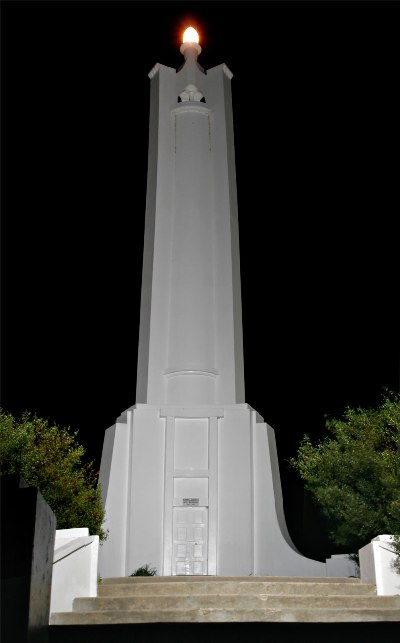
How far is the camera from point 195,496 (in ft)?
57.4

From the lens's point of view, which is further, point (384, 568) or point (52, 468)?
point (52, 468)

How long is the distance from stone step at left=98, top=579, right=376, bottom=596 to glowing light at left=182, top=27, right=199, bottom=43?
17.6m

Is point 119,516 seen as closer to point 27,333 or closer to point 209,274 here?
point 209,274

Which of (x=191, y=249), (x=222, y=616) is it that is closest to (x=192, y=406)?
(x=191, y=249)

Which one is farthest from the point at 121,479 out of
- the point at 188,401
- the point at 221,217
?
the point at 221,217

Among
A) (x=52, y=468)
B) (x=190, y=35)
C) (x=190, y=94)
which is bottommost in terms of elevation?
(x=52, y=468)

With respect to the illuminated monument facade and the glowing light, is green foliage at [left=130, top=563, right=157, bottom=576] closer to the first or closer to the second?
the illuminated monument facade

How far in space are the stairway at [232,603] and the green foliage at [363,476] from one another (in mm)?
1837

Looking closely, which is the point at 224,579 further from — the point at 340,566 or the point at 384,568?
the point at 340,566

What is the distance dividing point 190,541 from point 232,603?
7.84 metres

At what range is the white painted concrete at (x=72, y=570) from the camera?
A: 30.7 ft

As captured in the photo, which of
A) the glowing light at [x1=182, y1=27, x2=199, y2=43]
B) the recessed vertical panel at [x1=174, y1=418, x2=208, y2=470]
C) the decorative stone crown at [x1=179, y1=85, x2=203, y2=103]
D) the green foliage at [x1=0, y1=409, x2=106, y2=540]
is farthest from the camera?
the glowing light at [x1=182, y1=27, x2=199, y2=43]

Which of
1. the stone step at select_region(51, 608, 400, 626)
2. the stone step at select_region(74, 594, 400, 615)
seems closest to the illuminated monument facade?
the stone step at select_region(74, 594, 400, 615)

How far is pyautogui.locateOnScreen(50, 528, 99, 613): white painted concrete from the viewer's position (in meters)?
9.35
